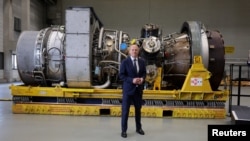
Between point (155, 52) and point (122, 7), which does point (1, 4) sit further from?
point (155, 52)

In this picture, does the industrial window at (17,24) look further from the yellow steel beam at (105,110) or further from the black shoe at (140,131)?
the black shoe at (140,131)

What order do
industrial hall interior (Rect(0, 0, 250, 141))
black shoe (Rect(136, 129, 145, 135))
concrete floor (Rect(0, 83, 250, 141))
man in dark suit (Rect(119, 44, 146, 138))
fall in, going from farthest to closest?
industrial hall interior (Rect(0, 0, 250, 141)) → black shoe (Rect(136, 129, 145, 135)) → man in dark suit (Rect(119, 44, 146, 138)) → concrete floor (Rect(0, 83, 250, 141))

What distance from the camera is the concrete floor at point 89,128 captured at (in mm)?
4621

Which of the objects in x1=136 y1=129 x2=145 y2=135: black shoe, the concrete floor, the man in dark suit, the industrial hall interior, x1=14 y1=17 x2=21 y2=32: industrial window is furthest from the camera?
x1=14 y1=17 x2=21 y2=32: industrial window

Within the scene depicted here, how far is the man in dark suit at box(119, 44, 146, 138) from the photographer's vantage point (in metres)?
4.77

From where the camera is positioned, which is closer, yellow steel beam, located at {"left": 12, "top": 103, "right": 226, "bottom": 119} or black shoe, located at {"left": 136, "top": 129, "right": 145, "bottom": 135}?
black shoe, located at {"left": 136, "top": 129, "right": 145, "bottom": 135}

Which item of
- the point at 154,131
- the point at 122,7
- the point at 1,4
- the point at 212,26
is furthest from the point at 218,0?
the point at 154,131

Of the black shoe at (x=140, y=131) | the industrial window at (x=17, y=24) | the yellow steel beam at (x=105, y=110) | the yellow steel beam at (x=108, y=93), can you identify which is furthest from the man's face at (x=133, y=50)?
the industrial window at (x=17, y=24)

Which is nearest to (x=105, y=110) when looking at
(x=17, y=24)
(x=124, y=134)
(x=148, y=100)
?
(x=148, y=100)

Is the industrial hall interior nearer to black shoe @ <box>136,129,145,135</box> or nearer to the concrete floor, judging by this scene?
the concrete floor

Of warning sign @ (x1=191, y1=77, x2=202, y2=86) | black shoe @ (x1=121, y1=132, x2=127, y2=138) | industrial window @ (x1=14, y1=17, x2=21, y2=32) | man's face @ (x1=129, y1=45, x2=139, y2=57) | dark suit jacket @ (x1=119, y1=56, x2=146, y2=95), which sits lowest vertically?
black shoe @ (x1=121, y1=132, x2=127, y2=138)

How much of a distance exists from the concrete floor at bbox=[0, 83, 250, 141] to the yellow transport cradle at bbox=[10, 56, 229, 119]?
0.73 ft

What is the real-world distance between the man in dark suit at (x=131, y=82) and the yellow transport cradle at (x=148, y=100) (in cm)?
154

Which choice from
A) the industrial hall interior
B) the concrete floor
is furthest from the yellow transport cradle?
the concrete floor
